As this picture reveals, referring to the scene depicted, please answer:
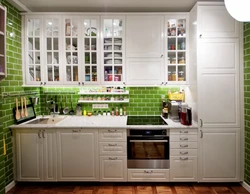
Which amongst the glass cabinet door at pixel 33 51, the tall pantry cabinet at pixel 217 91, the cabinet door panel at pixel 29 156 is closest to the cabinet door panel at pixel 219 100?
the tall pantry cabinet at pixel 217 91

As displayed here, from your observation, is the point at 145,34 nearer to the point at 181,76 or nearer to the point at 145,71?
the point at 145,71

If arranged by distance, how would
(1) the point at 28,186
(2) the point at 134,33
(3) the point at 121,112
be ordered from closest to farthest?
(1) the point at 28,186 < (2) the point at 134,33 < (3) the point at 121,112

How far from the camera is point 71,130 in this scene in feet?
9.41

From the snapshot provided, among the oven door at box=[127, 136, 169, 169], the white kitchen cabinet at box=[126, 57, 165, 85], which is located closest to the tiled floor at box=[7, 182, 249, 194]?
the oven door at box=[127, 136, 169, 169]

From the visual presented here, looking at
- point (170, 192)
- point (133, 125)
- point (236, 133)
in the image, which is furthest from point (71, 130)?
point (236, 133)

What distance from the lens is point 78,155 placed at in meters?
2.89

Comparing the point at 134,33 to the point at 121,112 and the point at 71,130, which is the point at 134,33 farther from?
the point at 71,130

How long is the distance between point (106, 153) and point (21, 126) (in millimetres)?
1197

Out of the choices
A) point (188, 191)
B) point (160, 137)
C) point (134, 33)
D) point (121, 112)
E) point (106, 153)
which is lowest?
point (188, 191)

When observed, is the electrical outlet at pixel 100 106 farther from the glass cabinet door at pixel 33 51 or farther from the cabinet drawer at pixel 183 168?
the cabinet drawer at pixel 183 168

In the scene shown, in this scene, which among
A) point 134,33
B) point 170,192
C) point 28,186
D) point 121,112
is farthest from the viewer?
point 121,112

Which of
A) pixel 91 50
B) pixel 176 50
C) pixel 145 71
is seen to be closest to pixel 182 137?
pixel 145 71

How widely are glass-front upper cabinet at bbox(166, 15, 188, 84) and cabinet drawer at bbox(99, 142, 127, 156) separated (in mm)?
1199

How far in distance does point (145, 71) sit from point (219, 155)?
5.10 ft
